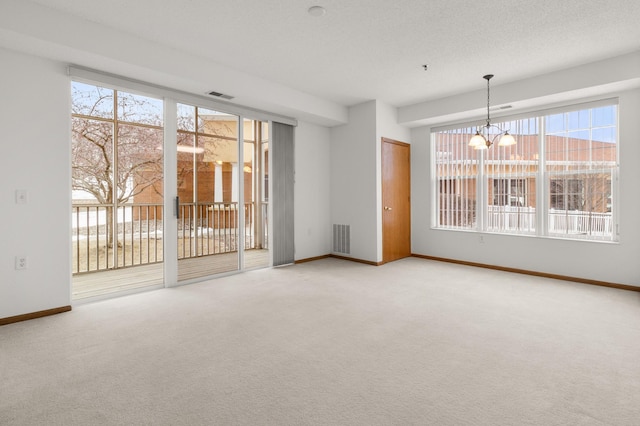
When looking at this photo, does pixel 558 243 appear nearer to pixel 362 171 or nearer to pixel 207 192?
pixel 362 171

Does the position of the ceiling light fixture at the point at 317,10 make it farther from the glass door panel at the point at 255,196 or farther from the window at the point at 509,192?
the window at the point at 509,192

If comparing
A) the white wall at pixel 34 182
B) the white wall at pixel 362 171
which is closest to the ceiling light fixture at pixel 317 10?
the white wall at pixel 34 182

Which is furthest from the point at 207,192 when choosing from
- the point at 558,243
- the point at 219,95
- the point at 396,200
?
the point at 558,243

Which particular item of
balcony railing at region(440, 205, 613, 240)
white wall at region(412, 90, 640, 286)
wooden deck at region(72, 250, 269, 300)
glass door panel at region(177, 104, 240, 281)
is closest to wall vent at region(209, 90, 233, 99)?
glass door panel at region(177, 104, 240, 281)

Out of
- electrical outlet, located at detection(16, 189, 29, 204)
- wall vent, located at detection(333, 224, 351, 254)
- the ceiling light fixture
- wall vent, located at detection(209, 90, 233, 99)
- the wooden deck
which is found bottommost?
the wooden deck

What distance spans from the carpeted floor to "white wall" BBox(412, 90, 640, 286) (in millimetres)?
473

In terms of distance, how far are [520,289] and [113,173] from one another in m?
6.15

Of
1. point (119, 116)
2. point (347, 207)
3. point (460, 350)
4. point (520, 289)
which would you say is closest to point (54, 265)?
point (119, 116)

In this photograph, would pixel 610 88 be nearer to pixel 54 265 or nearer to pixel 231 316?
pixel 231 316

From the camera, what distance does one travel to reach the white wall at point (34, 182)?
3055mm

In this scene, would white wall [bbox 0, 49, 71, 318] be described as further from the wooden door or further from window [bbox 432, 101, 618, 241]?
window [bbox 432, 101, 618, 241]

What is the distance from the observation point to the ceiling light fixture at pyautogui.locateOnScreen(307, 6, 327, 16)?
9.43 feet

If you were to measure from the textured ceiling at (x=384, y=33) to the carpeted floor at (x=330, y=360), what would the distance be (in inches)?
109

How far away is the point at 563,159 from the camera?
473 cm
